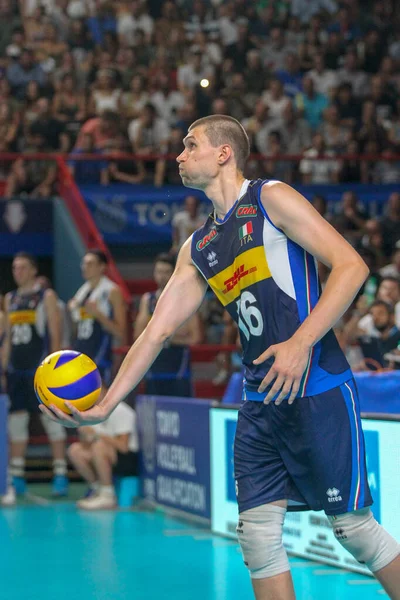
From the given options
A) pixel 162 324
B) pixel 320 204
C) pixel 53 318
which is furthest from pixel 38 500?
pixel 162 324

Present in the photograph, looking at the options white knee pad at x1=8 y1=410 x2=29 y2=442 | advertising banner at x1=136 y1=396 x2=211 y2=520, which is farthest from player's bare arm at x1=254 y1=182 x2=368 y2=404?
white knee pad at x1=8 y1=410 x2=29 y2=442

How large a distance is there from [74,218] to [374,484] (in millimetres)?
8797

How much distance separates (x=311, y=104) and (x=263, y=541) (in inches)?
537

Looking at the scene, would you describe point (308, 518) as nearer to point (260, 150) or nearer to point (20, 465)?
point (20, 465)

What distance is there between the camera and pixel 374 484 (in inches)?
253

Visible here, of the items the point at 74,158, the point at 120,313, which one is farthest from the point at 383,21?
the point at 120,313

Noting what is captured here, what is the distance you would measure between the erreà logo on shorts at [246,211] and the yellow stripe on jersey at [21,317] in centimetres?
739

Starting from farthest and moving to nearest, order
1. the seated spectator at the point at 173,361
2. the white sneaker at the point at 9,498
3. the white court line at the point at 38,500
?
the seated spectator at the point at 173,361 → the white court line at the point at 38,500 → the white sneaker at the point at 9,498

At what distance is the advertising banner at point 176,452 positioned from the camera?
29.8ft

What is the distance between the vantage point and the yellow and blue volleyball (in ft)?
13.6

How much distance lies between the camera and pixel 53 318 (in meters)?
11.1

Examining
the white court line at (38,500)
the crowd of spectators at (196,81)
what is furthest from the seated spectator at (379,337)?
the crowd of spectators at (196,81)

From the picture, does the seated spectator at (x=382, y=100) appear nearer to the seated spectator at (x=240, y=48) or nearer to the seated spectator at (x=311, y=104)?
the seated spectator at (x=311, y=104)

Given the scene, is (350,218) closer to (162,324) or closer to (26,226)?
(26,226)
